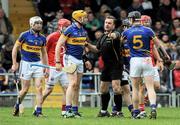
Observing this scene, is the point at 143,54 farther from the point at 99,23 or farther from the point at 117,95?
the point at 99,23

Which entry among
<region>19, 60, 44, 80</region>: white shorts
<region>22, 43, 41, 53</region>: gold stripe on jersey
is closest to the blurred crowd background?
<region>19, 60, 44, 80</region>: white shorts

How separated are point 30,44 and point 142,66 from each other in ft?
9.78

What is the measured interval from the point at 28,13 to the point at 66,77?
40.7 feet

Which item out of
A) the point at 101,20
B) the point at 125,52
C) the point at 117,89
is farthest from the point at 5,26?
the point at 117,89

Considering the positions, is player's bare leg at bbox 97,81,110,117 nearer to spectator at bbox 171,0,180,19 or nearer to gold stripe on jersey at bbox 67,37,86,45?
gold stripe on jersey at bbox 67,37,86,45

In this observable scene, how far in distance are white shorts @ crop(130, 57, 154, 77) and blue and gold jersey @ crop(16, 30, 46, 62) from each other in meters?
2.57

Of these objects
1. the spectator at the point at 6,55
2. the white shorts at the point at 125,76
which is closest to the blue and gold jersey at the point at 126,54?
the white shorts at the point at 125,76

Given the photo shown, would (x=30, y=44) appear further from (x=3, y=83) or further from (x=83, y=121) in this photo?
(x=3, y=83)

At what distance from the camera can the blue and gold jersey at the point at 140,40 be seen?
21547 mm

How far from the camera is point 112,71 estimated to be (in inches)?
894

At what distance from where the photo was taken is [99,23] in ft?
111

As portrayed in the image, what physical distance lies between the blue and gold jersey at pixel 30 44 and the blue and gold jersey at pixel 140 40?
249cm

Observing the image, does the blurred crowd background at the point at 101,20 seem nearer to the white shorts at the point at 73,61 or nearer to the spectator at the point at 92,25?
the spectator at the point at 92,25

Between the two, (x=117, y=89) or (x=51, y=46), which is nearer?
(x=117, y=89)
